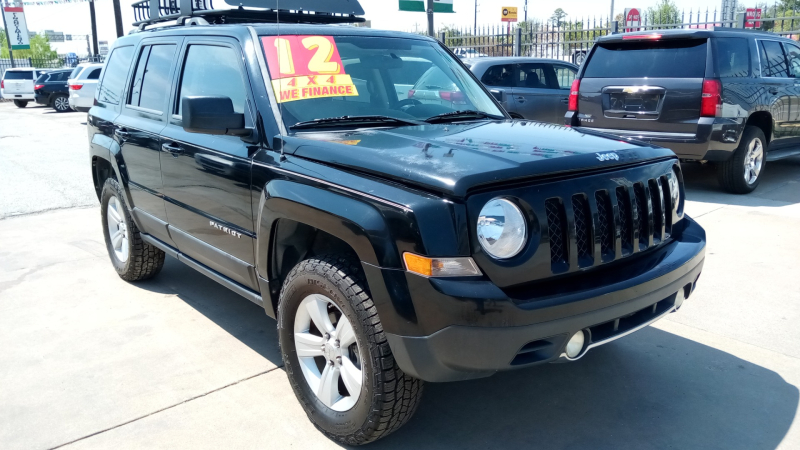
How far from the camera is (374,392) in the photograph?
2.64 m

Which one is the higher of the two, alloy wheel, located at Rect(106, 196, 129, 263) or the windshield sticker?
the windshield sticker

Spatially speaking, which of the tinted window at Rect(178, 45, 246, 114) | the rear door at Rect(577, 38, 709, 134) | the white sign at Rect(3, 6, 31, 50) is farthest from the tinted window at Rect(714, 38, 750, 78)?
the white sign at Rect(3, 6, 31, 50)

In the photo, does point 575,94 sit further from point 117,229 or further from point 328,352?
point 328,352

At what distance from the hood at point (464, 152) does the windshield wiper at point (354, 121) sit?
79mm

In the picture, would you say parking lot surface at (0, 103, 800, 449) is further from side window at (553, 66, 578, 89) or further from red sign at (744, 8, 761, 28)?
red sign at (744, 8, 761, 28)

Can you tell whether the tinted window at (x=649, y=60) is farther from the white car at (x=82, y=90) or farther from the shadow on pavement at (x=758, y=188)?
the white car at (x=82, y=90)

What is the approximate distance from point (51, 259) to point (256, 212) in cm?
347

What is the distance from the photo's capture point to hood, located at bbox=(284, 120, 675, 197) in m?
2.52

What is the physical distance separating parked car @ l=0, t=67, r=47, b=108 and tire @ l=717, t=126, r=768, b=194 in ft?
90.7

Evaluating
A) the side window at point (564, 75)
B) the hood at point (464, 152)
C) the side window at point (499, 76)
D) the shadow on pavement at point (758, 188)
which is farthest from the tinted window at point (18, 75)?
the hood at point (464, 152)

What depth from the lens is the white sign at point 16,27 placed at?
3878 centimetres

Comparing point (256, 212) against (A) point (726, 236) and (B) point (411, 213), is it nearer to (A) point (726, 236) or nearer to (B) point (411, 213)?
(B) point (411, 213)

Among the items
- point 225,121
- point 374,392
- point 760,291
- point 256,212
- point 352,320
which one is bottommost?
point 760,291

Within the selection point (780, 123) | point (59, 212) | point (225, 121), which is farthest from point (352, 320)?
point (780, 123)
